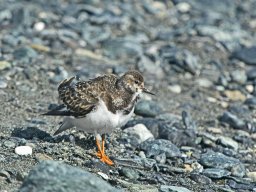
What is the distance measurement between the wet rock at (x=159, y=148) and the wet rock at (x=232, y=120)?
2.26 m

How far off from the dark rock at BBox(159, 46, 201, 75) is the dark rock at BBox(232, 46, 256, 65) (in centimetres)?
125

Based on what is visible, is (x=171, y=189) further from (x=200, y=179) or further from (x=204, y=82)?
(x=204, y=82)

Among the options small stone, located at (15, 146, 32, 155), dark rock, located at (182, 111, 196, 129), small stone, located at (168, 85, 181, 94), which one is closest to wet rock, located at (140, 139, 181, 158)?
dark rock, located at (182, 111, 196, 129)

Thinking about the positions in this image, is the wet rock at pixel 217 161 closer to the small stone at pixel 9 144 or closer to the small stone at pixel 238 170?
the small stone at pixel 238 170

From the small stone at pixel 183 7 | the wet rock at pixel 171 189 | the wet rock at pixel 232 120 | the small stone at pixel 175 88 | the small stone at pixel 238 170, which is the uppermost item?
the wet rock at pixel 171 189

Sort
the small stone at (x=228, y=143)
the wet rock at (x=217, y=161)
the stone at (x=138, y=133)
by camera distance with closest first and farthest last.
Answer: the wet rock at (x=217, y=161)
the stone at (x=138, y=133)
the small stone at (x=228, y=143)

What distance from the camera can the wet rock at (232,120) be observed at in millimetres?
12531

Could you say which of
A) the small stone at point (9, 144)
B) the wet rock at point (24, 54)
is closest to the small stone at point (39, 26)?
the wet rock at point (24, 54)

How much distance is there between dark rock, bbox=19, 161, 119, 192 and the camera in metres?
6.83

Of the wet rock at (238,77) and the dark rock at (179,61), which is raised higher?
the dark rock at (179,61)

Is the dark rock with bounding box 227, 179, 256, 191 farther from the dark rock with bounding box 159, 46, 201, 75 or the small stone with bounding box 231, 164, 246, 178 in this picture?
the dark rock with bounding box 159, 46, 201, 75

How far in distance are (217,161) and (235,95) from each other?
4.22 metres

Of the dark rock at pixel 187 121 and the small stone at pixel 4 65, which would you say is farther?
the small stone at pixel 4 65

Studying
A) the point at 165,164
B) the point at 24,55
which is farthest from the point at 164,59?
the point at 165,164
